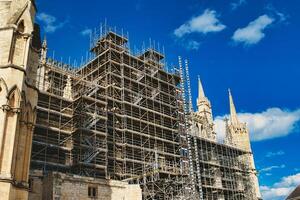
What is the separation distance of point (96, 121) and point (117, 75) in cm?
659

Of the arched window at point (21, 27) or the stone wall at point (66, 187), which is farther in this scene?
the stone wall at point (66, 187)

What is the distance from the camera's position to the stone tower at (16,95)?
11406mm

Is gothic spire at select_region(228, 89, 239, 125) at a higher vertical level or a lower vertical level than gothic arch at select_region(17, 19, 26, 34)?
higher

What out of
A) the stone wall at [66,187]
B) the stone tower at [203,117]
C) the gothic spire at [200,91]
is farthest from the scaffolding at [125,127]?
the gothic spire at [200,91]

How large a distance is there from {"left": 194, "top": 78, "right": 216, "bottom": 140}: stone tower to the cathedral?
7.53 metres

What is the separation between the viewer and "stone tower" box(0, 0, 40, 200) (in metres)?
11.4

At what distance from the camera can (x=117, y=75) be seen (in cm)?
3625

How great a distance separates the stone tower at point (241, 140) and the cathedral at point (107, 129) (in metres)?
2.56

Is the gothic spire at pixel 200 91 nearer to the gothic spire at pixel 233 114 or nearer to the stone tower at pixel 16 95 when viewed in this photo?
the gothic spire at pixel 233 114

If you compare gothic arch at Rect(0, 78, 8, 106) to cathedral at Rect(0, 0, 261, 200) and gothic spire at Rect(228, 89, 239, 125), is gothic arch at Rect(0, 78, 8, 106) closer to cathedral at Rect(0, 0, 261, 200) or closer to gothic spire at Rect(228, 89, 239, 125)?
cathedral at Rect(0, 0, 261, 200)

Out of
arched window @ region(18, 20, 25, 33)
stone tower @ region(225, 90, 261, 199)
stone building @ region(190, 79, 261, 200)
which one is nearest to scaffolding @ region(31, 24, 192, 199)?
stone building @ region(190, 79, 261, 200)

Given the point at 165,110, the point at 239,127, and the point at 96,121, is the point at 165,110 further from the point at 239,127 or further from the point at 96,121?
the point at 239,127

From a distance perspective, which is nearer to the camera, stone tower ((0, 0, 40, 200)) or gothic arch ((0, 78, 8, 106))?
stone tower ((0, 0, 40, 200))

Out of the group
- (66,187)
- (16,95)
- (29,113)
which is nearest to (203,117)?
(66,187)
